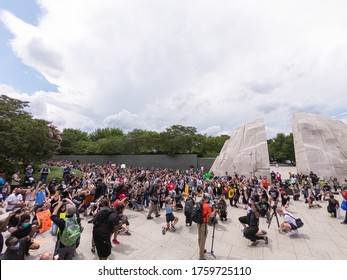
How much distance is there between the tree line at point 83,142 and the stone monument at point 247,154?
420 inches

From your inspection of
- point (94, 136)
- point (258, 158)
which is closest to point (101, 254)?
point (258, 158)

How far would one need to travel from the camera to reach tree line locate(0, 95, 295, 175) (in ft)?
48.2

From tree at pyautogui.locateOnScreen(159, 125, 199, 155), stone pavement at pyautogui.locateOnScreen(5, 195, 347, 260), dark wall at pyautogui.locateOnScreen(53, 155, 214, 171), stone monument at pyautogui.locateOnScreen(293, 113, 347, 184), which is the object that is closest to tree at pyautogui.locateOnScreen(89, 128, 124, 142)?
dark wall at pyautogui.locateOnScreen(53, 155, 214, 171)

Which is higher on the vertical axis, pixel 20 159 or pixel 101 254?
pixel 20 159

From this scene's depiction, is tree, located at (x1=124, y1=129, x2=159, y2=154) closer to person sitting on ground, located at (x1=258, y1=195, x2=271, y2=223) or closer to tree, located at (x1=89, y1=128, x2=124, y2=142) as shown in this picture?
tree, located at (x1=89, y1=128, x2=124, y2=142)

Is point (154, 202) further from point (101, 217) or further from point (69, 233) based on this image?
point (69, 233)

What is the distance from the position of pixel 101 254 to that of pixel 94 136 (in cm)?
5248

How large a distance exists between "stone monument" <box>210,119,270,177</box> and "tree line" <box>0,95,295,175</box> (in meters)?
10.7

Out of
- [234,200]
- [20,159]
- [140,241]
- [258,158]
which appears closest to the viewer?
[140,241]

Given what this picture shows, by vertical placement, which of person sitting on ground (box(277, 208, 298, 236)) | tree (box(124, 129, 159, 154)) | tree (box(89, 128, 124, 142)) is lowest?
person sitting on ground (box(277, 208, 298, 236))

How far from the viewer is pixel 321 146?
20094 millimetres

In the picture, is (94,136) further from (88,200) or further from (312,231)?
(312,231)

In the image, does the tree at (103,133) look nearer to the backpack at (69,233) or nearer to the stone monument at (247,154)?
the stone monument at (247,154)

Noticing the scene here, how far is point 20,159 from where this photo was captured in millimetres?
16078
